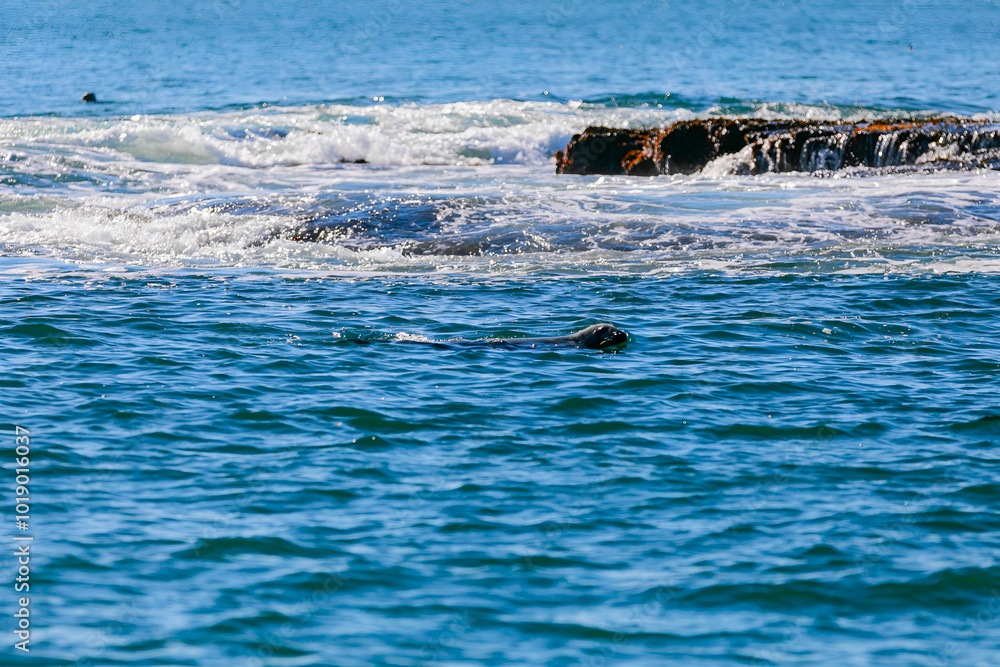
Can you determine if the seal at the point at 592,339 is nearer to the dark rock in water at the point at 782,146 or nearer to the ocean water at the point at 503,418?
the ocean water at the point at 503,418

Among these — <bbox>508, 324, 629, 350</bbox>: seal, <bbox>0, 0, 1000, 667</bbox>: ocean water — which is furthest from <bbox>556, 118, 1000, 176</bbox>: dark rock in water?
<bbox>508, 324, 629, 350</bbox>: seal

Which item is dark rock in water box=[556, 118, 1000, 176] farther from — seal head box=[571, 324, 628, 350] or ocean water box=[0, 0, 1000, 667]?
seal head box=[571, 324, 628, 350]

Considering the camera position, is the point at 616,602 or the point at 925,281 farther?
the point at 925,281

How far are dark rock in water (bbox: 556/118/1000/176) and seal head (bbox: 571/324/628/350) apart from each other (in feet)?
53.4

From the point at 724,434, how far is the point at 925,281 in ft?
24.9

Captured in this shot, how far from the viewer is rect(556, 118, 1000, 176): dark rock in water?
27.4 m

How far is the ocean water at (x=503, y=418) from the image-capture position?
6520mm

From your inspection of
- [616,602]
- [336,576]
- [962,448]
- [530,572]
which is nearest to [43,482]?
[336,576]

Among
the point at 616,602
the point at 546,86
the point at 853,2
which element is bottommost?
the point at 616,602

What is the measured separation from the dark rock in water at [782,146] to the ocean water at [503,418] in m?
1.41

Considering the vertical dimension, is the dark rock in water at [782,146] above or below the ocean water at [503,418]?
above

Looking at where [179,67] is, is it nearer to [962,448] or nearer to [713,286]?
[713,286]

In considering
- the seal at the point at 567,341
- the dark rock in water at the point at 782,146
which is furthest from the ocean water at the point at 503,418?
the dark rock in water at the point at 782,146

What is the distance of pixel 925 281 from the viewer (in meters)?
15.9
